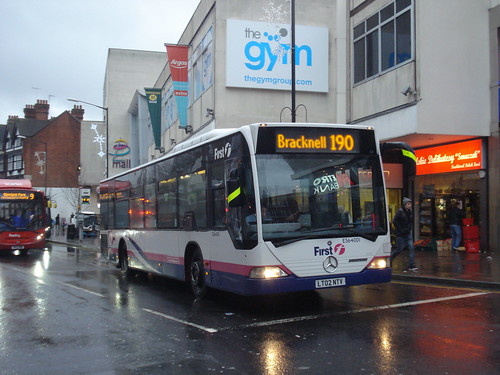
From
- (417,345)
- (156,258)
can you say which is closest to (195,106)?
(156,258)

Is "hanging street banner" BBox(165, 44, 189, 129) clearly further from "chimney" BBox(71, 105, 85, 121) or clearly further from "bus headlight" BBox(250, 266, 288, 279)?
"chimney" BBox(71, 105, 85, 121)

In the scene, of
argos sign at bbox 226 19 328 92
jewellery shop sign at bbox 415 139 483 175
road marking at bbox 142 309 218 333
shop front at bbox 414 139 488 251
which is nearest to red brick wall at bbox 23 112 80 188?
argos sign at bbox 226 19 328 92

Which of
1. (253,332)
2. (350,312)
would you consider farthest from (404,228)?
(253,332)

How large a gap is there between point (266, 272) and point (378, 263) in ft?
6.75

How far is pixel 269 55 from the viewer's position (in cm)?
2475

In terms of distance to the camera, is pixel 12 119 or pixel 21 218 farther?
pixel 12 119

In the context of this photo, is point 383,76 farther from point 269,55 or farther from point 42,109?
point 42,109

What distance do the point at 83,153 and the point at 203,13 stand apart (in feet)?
130

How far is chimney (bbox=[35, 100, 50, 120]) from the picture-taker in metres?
74.2

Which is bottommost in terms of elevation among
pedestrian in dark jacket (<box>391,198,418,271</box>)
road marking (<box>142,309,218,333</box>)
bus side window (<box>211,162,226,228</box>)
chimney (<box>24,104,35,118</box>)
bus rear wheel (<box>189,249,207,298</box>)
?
road marking (<box>142,309,218,333</box>)

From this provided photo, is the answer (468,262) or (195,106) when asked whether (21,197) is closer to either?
(195,106)

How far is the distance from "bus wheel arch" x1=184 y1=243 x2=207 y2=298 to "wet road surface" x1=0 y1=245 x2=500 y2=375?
250 millimetres

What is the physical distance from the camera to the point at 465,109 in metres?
17.2

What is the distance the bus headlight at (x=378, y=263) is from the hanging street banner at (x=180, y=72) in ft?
70.3
